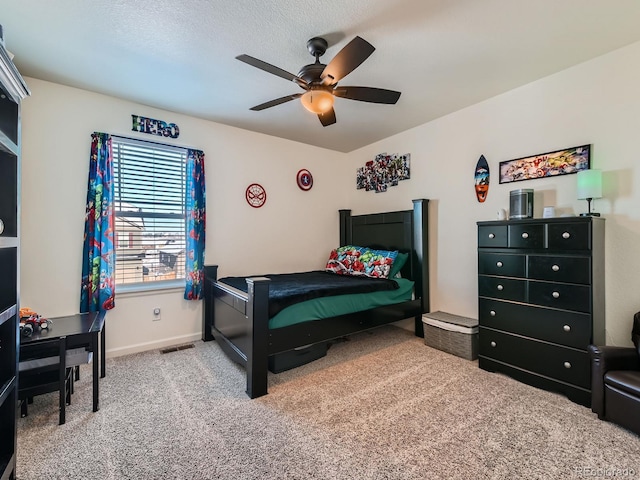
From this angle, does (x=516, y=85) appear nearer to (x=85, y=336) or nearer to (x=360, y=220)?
(x=360, y=220)

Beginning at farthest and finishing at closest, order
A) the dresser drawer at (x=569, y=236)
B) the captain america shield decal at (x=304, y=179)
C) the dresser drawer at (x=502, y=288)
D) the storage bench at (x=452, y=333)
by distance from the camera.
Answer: the captain america shield decal at (x=304, y=179), the storage bench at (x=452, y=333), the dresser drawer at (x=502, y=288), the dresser drawer at (x=569, y=236)

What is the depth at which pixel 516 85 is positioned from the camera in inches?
110

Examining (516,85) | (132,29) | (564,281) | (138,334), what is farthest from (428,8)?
(138,334)

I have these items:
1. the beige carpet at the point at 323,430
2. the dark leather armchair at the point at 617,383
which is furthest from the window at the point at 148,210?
the dark leather armchair at the point at 617,383

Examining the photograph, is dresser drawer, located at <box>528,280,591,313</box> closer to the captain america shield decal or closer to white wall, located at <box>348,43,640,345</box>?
white wall, located at <box>348,43,640,345</box>

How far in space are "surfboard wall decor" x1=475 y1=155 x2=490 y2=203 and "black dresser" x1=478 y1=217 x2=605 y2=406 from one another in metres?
0.61

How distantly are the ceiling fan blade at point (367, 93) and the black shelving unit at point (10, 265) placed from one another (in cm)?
183

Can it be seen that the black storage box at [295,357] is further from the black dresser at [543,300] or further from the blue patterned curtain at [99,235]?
the blue patterned curtain at [99,235]

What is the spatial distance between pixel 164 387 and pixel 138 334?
103cm

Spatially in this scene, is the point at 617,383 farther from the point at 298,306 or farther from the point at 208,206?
the point at 208,206

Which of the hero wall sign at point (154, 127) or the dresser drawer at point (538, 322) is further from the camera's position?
the hero wall sign at point (154, 127)

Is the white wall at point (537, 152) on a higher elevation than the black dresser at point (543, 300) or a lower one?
higher

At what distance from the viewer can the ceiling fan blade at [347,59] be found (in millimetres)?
1682

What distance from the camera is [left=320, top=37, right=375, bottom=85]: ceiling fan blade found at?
1.68 meters
